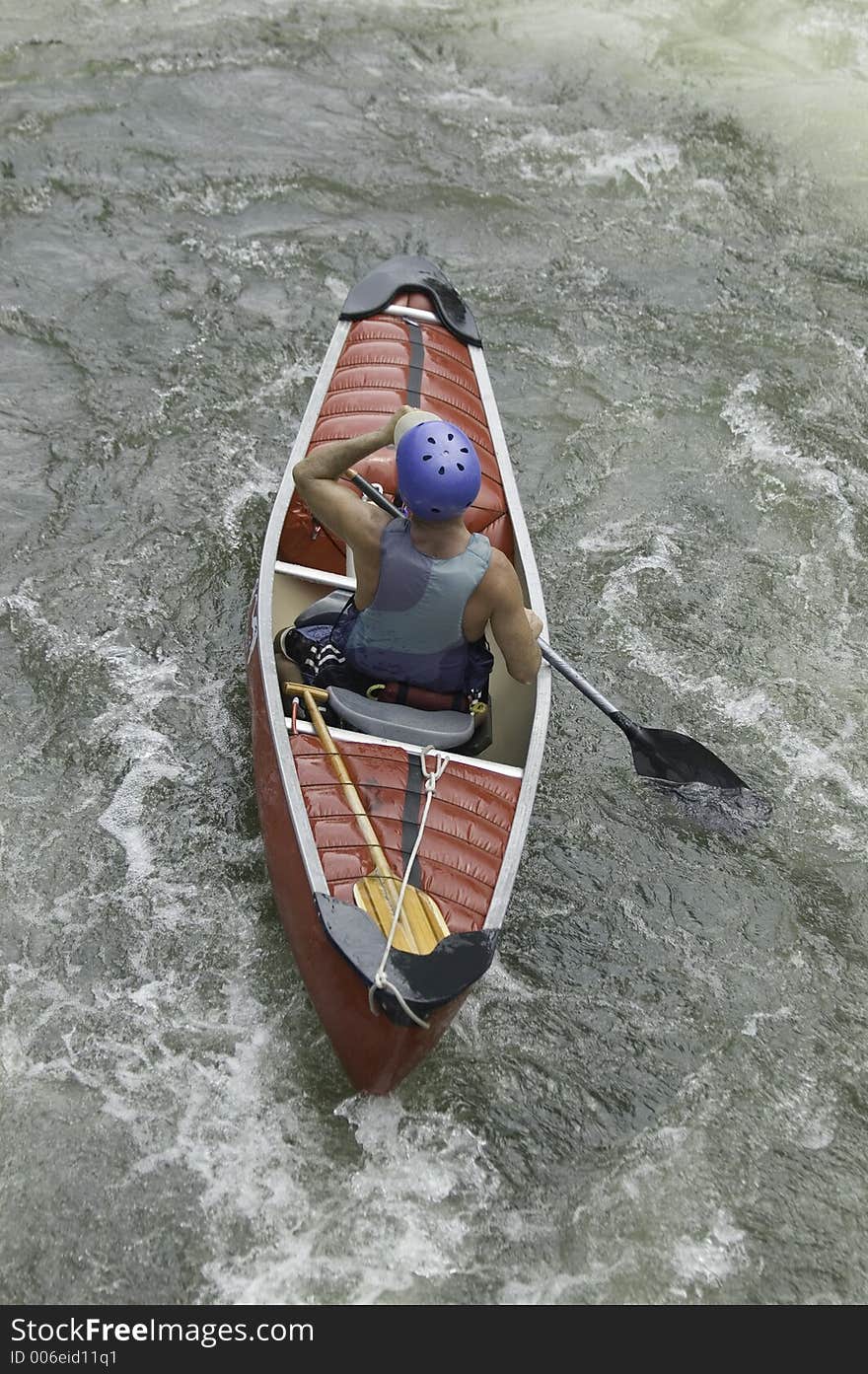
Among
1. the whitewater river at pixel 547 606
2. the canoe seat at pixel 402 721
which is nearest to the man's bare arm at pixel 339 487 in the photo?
the canoe seat at pixel 402 721

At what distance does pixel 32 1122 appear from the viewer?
413 cm

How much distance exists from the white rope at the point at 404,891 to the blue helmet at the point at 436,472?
0.95m

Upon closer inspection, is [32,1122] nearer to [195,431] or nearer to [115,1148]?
[115,1148]

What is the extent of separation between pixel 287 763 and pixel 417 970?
979 millimetres

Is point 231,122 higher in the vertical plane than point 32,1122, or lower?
higher

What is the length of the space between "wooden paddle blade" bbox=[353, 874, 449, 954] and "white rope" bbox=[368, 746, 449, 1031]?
0.08ft

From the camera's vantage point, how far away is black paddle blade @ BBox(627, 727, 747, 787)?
524 centimetres

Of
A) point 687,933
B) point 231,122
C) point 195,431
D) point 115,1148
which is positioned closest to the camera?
point 115,1148

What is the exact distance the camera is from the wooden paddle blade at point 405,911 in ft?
13.0

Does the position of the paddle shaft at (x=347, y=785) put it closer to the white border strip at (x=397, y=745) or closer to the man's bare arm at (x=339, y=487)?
the white border strip at (x=397, y=745)

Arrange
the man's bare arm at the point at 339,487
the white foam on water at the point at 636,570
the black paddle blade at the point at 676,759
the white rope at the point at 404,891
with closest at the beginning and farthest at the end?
the white rope at the point at 404,891 → the man's bare arm at the point at 339,487 → the black paddle blade at the point at 676,759 → the white foam on water at the point at 636,570

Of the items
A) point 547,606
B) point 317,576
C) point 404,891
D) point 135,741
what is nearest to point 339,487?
point 317,576

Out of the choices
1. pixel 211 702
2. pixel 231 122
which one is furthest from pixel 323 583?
pixel 231 122
